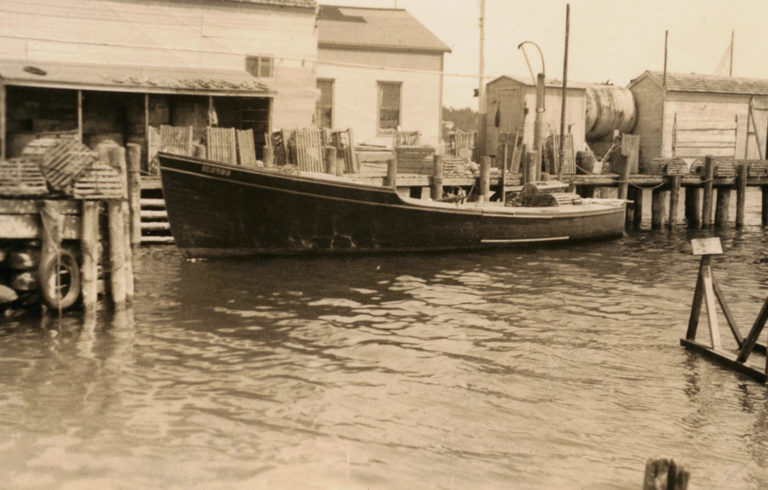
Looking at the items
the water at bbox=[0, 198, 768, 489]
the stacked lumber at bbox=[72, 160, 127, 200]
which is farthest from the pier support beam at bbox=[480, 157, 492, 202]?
the stacked lumber at bbox=[72, 160, 127, 200]

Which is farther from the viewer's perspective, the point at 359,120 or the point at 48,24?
the point at 359,120

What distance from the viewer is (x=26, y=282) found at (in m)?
12.8

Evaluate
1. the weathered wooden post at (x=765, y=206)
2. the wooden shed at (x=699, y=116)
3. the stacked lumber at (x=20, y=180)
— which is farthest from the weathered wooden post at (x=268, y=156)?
the weathered wooden post at (x=765, y=206)

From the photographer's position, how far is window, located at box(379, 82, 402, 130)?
3203 centimetres

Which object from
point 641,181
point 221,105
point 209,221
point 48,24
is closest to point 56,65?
point 48,24

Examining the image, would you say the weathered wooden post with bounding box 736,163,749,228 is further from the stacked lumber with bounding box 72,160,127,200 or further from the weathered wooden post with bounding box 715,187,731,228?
the stacked lumber with bounding box 72,160,127,200

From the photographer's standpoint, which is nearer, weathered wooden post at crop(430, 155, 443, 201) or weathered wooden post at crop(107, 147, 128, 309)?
weathered wooden post at crop(107, 147, 128, 309)

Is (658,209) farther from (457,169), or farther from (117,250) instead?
(117,250)

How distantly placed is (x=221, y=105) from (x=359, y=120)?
6784 mm

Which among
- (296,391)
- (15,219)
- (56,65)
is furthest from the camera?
(56,65)

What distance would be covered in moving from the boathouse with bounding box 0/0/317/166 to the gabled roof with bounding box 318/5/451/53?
4.11m

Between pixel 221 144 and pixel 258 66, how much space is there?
17.5 feet

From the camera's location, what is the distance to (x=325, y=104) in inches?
1222

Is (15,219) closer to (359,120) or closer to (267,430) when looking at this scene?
(267,430)
